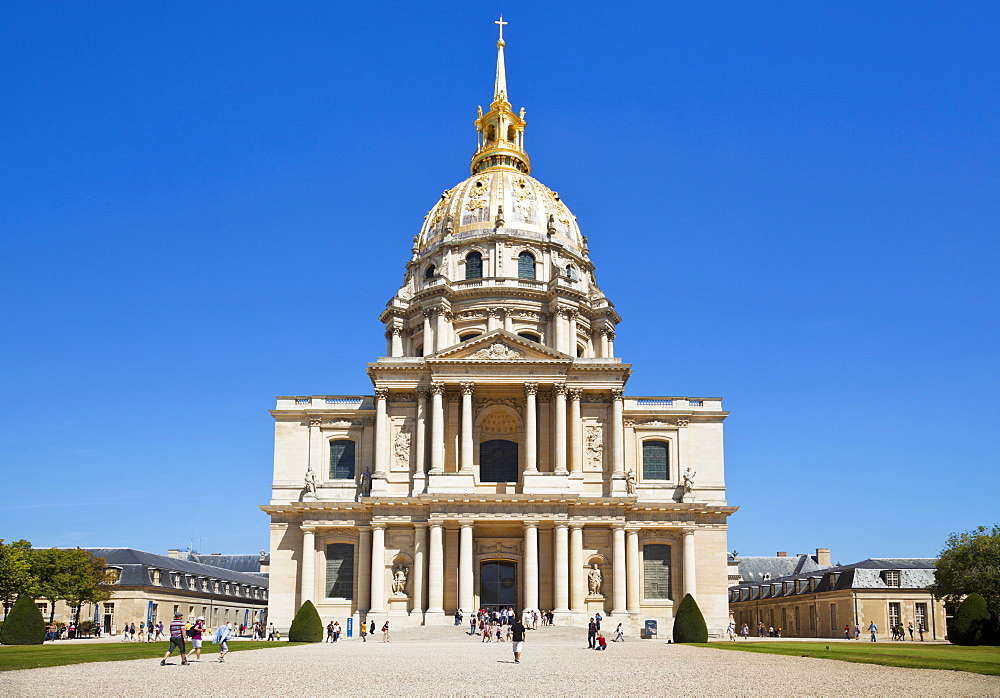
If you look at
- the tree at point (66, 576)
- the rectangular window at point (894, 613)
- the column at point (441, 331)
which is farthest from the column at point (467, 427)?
the rectangular window at point (894, 613)

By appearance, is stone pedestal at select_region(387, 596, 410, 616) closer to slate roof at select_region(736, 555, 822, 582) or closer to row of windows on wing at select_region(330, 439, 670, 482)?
row of windows on wing at select_region(330, 439, 670, 482)

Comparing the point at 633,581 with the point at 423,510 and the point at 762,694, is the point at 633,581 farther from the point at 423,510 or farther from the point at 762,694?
the point at 762,694

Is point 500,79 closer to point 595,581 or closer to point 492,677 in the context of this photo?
Result: point 595,581

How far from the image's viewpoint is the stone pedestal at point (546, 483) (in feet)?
195

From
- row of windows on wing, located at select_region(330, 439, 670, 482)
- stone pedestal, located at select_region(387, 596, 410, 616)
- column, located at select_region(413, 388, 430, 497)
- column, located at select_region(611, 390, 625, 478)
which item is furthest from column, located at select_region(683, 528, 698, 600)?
stone pedestal, located at select_region(387, 596, 410, 616)

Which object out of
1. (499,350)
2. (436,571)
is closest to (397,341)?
(499,350)

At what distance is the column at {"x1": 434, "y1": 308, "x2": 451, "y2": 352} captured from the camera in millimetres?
72375

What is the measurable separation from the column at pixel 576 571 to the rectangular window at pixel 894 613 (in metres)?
25.4

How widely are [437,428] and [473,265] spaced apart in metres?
20.0

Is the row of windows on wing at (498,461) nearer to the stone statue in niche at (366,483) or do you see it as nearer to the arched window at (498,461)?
the arched window at (498,461)

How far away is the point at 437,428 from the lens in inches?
2387

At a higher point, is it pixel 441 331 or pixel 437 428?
pixel 441 331

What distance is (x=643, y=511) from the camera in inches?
2418

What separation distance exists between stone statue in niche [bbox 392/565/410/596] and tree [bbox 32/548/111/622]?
68.1ft
